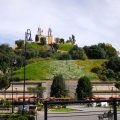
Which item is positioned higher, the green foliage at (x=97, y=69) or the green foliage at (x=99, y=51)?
the green foliage at (x=99, y=51)

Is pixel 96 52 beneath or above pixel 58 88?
above

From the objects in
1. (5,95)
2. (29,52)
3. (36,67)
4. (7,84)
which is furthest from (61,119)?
(29,52)

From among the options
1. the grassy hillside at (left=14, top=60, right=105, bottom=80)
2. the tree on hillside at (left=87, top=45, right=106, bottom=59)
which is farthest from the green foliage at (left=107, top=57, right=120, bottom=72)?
the tree on hillside at (left=87, top=45, right=106, bottom=59)

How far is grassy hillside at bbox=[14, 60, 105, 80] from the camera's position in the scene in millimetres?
56188

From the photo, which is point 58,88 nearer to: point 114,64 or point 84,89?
point 84,89

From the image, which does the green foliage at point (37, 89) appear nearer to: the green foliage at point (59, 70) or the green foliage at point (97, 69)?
the green foliage at point (59, 70)

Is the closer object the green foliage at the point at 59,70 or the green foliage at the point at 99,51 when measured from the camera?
the green foliage at the point at 59,70

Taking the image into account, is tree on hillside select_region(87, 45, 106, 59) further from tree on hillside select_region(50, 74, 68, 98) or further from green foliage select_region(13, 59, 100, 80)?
tree on hillside select_region(50, 74, 68, 98)

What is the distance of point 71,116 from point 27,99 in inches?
1724

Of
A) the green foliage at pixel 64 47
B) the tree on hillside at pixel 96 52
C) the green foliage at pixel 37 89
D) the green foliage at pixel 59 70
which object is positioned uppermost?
the green foliage at pixel 64 47

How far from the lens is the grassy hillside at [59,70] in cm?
5619

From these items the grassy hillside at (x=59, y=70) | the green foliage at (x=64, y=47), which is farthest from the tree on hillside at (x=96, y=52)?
the green foliage at (x=64, y=47)

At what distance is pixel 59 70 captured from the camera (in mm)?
59781

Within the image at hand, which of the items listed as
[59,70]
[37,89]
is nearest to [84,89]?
[37,89]
